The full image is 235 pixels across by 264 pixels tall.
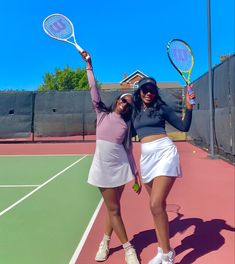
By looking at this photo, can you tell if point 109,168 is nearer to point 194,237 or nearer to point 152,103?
point 152,103

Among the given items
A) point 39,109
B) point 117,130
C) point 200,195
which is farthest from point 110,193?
point 39,109

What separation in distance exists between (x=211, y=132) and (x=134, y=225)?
24.0 feet

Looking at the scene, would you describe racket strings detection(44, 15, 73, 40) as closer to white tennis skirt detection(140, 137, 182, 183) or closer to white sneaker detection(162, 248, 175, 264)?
white tennis skirt detection(140, 137, 182, 183)

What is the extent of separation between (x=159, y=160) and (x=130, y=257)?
3.27 feet

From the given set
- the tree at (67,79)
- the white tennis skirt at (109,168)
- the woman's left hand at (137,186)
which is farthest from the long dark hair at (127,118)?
the tree at (67,79)

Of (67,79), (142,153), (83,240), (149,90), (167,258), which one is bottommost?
(83,240)

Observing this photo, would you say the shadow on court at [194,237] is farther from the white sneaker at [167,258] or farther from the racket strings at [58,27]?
the racket strings at [58,27]

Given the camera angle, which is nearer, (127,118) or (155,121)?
(155,121)

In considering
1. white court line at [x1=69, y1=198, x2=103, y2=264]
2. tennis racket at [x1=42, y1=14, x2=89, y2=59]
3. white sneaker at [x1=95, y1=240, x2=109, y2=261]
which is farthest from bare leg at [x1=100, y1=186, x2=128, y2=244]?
tennis racket at [x1=42, y1=14, x2=89, y2=59]

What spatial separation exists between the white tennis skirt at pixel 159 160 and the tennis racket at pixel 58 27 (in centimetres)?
215

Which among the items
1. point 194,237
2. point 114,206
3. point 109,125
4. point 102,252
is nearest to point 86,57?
point 109,125

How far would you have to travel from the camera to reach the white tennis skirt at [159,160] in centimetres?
345

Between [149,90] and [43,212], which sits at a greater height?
[149,90]

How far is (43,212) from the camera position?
5.80 metres
